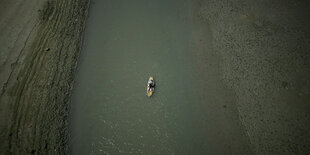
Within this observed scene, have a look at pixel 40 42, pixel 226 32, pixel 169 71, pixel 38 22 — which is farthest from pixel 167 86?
pixel 38 22

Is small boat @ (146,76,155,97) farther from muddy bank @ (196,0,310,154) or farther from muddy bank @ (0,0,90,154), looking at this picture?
muddy bank @ (0,0,90,154)

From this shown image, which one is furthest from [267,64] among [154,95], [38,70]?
[38,70]

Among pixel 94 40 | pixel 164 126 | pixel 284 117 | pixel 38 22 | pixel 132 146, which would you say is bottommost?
pixel 132 146

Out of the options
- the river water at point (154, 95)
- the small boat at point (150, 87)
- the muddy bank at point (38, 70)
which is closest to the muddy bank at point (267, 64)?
the river water at point (154, 95)

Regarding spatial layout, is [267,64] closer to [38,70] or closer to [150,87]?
[150,87]

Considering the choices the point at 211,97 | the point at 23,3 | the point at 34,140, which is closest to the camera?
the point at 34,140

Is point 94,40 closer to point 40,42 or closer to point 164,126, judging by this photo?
point 40,42
